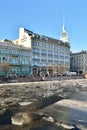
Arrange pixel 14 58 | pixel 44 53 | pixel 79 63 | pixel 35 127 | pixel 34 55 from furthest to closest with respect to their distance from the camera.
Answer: pixel 79 63 → pixel 44 53 → pixel 34 55 → pixel 14 58 → pixel 35 127

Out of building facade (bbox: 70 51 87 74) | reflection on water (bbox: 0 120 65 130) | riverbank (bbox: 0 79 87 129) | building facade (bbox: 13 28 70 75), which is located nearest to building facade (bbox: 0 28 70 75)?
building facade (bbox: 13 28 70 75)

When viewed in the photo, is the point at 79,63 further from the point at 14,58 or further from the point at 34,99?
the point at 34,99

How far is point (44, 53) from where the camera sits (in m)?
130

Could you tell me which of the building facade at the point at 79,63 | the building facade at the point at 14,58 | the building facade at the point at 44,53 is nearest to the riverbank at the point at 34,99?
the building facade at the point at 14,58

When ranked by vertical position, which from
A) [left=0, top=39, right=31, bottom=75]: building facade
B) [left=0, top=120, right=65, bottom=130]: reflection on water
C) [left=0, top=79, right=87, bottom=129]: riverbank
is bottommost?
[left=0, top=120, right=65, bottom=130]: reflection on water

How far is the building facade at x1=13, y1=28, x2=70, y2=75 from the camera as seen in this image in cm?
12331

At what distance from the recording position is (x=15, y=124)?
22.6m

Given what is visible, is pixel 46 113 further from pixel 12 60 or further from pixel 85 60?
pixel 85 60

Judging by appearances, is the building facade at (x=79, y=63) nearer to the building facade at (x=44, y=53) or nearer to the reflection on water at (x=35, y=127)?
the building facade at (x=44, y=53)

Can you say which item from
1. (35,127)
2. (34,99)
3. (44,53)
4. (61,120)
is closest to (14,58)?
(44,53)

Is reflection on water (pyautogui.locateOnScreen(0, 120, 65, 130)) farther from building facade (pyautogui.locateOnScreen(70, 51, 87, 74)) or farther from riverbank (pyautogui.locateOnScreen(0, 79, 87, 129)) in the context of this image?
building facade (pyautogui.locateOnScreen(70, 51, 87, 74))

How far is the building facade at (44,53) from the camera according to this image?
123 m

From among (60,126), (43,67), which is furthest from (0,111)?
(43,67)

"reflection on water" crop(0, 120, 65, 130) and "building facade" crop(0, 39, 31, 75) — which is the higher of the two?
"building facade" crop(0, 39, 31, 75)
